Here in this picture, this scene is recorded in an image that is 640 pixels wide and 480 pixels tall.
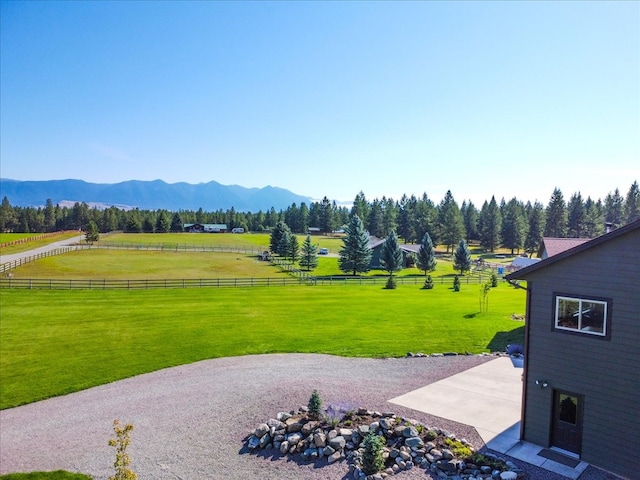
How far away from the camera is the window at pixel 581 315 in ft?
34.1

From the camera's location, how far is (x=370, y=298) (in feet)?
121

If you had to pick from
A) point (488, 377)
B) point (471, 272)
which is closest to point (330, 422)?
point (488, 377)

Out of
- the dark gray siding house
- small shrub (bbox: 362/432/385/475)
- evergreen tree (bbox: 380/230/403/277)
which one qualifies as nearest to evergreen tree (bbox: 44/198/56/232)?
evergreen tree (bbox: 380/230/403/277)

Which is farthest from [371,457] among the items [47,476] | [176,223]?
[176,223]

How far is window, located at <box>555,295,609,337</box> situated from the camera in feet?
34.1

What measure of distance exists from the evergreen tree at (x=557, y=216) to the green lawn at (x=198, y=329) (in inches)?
2460

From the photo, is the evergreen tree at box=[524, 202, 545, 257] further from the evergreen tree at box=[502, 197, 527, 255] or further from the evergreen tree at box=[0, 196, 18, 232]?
the evergreen tree at box=[0, 196, 18, 232]

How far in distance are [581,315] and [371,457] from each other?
6.58 meters

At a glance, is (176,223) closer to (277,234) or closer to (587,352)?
(277,234)

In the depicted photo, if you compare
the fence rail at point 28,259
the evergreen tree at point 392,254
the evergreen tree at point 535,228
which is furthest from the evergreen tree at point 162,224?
the evergreen tree at point 535,228

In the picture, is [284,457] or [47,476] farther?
[284,457]

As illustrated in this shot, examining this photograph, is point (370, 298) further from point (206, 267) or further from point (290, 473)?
point (206, 267)

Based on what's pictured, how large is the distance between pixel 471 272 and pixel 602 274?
57.9 meters

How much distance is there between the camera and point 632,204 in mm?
91188
